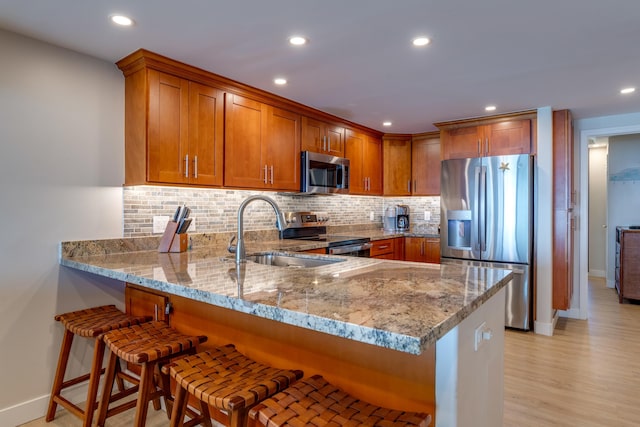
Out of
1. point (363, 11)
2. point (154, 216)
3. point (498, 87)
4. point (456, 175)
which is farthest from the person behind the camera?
point (456, 175)

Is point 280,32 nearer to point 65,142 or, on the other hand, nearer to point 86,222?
point 65,142

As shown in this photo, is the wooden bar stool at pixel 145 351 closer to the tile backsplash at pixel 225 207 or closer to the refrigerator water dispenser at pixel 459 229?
the tile backsplash at pixel 225 207

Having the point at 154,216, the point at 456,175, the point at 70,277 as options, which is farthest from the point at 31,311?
the point at 456,175

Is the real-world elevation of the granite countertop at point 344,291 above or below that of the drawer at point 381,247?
above

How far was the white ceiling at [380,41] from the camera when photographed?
187cm

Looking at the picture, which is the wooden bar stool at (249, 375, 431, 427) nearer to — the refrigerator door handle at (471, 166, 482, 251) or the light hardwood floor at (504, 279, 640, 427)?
the light hardwood floor at (504, 279, 640, 427)

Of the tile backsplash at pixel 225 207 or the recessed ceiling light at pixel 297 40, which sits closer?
the recessed ceiling light at pixel 297 40

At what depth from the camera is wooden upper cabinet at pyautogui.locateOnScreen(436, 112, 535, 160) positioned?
3807 millimetres

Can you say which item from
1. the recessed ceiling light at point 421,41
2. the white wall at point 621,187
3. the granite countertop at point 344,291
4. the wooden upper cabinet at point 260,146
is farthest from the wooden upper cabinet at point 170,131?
the white wall at point 621,187

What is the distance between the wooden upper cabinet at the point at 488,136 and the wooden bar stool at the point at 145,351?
138 inches

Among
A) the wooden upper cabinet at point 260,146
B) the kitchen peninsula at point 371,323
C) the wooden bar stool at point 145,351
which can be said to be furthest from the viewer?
the wooden upper cabinet at point 260,146

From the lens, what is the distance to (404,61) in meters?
2.52

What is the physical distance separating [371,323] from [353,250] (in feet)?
9.13

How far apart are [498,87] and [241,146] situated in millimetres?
Result: 2196
